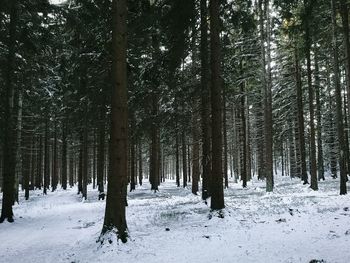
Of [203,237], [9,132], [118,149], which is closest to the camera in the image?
[118,149]

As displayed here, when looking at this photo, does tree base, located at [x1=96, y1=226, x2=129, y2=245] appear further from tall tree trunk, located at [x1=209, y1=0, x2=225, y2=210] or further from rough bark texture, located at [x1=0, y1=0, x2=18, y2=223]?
rough bark texture, located at [x1=0, y1=0, x2=18, y2=223]

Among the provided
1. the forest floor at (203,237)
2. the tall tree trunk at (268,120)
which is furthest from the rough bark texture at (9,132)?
the tall tree trunk at (268,120)

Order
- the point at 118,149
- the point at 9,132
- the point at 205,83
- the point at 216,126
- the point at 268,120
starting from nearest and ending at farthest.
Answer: the point at 118,149
the point at 216,126
the point at 9,132
the point at 205,83
the point at 268,120

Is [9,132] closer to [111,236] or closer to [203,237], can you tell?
[111,236]

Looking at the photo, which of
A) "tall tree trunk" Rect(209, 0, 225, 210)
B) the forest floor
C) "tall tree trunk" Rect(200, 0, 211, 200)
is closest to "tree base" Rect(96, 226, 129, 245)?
the forest floor

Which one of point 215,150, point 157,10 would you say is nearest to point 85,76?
point 157,10

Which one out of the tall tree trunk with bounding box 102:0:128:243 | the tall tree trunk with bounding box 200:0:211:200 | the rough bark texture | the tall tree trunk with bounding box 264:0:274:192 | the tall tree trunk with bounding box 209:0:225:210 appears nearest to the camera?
the tall tree trunk with bounding box 102:0:128:243

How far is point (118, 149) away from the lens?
9469 millimetres

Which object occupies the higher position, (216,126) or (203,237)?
(216,126)

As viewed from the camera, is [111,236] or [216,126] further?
[216,126]

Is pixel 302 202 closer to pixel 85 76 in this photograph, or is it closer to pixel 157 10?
pixel 157 10

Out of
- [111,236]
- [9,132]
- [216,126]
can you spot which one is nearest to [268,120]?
[216,126]

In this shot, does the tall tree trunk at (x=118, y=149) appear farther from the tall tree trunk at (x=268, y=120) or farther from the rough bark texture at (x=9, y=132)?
the tall tree trunk at (x=268, y=120)

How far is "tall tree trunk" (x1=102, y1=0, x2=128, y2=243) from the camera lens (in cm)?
940
